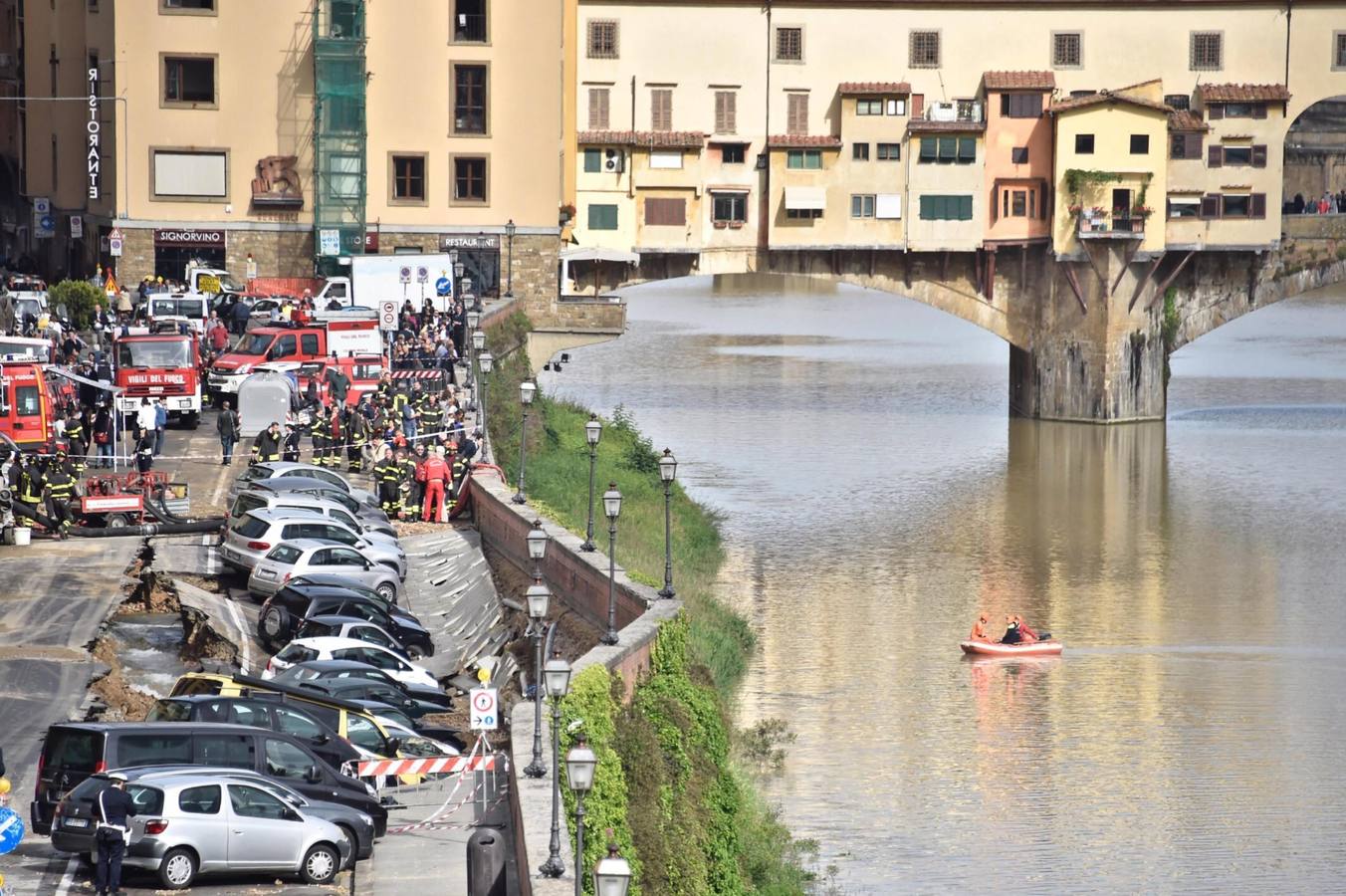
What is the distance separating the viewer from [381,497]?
38000 mm

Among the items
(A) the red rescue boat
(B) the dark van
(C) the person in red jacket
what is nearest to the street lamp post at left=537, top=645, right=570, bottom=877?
(B) the dark van

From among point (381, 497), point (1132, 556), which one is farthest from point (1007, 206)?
point (381, 497)

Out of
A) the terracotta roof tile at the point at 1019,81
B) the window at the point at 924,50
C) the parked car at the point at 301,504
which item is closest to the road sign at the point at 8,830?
the parked car at the point at 301,504

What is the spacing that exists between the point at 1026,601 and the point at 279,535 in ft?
61.0

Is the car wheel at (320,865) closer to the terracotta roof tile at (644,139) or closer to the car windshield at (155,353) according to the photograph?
the car windshield at (155,353)

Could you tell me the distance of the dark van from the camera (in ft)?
66.9

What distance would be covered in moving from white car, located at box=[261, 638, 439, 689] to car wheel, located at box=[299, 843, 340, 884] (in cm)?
695

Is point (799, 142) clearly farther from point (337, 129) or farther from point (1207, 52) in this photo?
point (337, 129)

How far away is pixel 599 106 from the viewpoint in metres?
64.2

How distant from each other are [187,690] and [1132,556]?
1231 inches

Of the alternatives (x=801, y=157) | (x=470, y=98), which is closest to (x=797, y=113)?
(x=801, y=157)

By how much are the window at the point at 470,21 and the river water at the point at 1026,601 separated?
40.1 ft

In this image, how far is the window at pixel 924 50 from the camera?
64.9 metres

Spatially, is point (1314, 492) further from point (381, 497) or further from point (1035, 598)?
point (381, 497)
